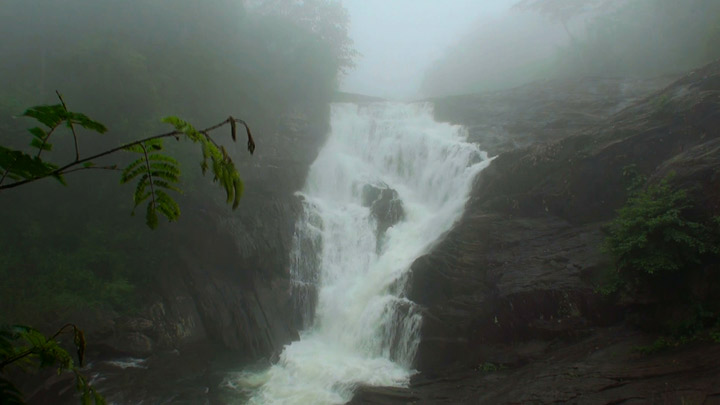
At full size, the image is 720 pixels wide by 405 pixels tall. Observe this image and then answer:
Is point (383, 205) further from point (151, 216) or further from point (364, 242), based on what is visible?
point (151, 216)

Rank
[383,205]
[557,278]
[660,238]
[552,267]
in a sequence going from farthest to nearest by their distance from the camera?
[383,205], [552,267], [557,278], [660,238]

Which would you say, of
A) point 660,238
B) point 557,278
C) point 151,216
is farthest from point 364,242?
point 151,216

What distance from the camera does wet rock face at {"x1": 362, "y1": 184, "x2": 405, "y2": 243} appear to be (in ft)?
63.5

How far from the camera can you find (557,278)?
12359 millimetres

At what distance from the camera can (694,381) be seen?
7.69 metres

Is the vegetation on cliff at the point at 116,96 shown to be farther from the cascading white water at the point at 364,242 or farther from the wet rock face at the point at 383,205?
the wet rock face at the point at 383,205

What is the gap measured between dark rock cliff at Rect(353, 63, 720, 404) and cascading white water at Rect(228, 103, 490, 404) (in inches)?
48.9

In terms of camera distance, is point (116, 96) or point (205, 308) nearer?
point (205, 308)

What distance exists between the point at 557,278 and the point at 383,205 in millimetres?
9019

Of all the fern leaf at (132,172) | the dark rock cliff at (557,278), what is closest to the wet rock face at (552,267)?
the dark rock cliff at (557,278)

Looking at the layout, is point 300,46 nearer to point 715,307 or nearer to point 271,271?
point 271,271

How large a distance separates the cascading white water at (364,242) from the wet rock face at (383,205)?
0.07m

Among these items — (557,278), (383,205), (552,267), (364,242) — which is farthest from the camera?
(383,205)

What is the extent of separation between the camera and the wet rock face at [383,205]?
63.5ft
